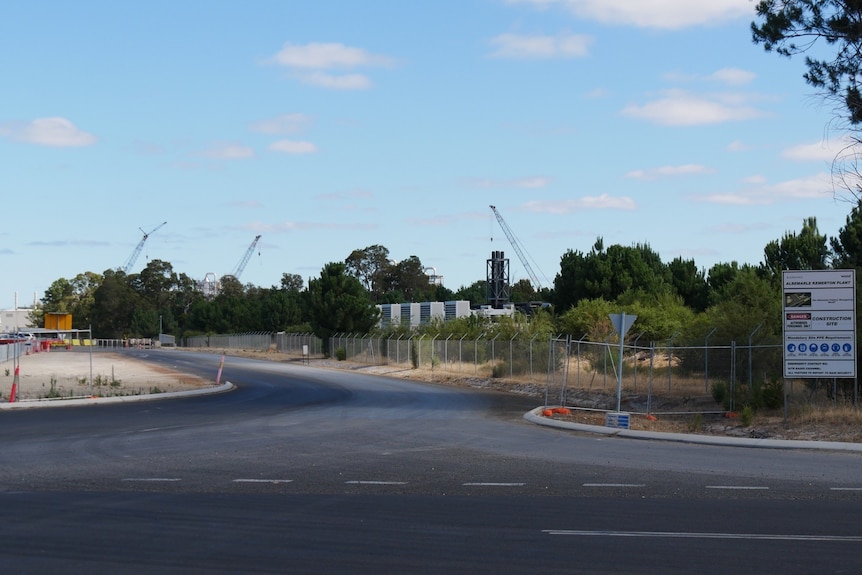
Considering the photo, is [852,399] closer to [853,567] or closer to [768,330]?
[768,330]

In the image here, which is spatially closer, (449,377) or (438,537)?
(438,537)

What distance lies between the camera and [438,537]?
9906 mm

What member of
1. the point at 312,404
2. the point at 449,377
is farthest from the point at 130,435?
the point at 449,377

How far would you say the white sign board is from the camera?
71.2 ft

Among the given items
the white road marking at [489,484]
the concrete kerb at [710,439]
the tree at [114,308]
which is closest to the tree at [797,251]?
the concrete kerb at [710,439]

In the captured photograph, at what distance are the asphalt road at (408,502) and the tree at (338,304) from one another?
5455cm

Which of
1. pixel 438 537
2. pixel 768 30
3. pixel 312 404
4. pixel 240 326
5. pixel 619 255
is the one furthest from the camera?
pixel 240 326

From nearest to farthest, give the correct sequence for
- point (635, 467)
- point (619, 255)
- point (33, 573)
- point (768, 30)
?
point (33, 573) → point (635, 467) → point (768, 30) → point (619, 255)

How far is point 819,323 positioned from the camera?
72.0 ft

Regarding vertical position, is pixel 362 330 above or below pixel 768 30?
below

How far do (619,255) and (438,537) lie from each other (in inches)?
2335

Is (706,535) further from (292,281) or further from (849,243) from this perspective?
(292,281)

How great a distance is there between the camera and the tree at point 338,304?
78250 millimetres

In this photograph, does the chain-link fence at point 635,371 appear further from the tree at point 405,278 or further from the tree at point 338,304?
the tree at point 405,278
